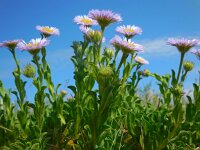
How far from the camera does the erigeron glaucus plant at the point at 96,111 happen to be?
3160 millimetres

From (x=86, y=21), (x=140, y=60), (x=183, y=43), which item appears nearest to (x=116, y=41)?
(x=183, y=43)

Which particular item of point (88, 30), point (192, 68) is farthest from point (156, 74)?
point (88, 30)

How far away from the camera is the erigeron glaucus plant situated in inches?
124

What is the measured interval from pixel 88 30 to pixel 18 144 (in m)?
1.20

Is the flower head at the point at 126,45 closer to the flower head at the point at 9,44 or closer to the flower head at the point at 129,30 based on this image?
the flower head at the point at 129,30

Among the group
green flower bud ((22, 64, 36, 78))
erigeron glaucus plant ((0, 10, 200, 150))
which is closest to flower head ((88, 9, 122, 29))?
erigeron glaucus plant ((0, 10, 200, 150))

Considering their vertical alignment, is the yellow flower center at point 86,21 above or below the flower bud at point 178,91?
above

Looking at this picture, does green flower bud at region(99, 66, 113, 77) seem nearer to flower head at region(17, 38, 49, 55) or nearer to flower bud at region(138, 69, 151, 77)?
flower head at region(17, 38, 49, 55)

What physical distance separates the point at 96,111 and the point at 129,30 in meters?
1.15

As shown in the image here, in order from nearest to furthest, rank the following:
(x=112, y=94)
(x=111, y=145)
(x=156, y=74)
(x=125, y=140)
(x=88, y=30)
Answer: (x=112, y=94)
(x=111, y=145)
(x=125, y=140)
(x=88, y=30)
(x=156, y=74)

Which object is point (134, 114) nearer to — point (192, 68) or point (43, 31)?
point (192, 68)

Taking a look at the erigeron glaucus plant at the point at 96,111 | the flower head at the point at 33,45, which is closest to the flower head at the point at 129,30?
the erigeron glaucus plant at the point at 96,111

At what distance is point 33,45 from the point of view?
353 cm

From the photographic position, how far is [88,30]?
3748mm
